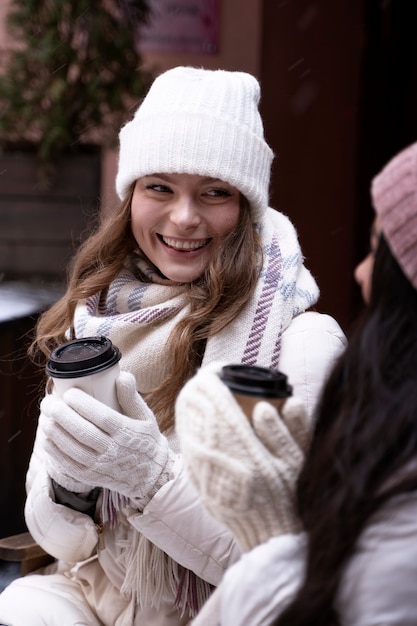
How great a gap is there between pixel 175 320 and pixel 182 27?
3445mm

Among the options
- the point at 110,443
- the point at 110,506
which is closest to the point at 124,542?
the point at 110,506

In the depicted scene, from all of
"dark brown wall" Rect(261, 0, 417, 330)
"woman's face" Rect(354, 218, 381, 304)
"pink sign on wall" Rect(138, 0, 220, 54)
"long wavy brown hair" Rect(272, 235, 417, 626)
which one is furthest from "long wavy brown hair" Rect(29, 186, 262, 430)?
"pink sign on wall" Rect(138, 0, 220, 54)

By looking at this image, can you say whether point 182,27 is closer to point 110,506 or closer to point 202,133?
point 202,133

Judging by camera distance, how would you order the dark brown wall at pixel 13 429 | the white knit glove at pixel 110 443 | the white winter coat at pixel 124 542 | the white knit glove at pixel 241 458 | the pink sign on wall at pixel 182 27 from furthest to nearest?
the pink sign on wall at pixel 182 27 → the dark brown wall at pixel 13 429 → the white winter coat at pixel 124 542 → the white knit glove at pixel 110 443 → the white knit glove at pixel 241 458

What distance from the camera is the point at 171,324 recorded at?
207cm

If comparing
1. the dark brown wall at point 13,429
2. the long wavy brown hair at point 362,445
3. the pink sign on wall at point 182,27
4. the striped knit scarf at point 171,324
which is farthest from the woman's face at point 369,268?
the pink sign on wall at point 182,27

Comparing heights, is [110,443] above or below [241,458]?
below

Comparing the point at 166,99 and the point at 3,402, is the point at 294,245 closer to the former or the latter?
the point at 166,99

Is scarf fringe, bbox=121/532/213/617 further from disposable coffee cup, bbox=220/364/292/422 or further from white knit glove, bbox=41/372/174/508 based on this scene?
disposable coffee cup, bbox=220/364/292/422

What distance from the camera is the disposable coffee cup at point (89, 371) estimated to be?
1675 millimetres

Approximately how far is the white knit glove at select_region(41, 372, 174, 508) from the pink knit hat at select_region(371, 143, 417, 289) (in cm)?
64

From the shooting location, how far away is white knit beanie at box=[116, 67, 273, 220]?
2.03 m

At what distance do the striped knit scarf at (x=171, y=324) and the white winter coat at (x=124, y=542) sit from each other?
40mm

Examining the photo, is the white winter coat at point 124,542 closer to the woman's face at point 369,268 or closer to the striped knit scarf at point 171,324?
the striped knit scarf at point 171,324
